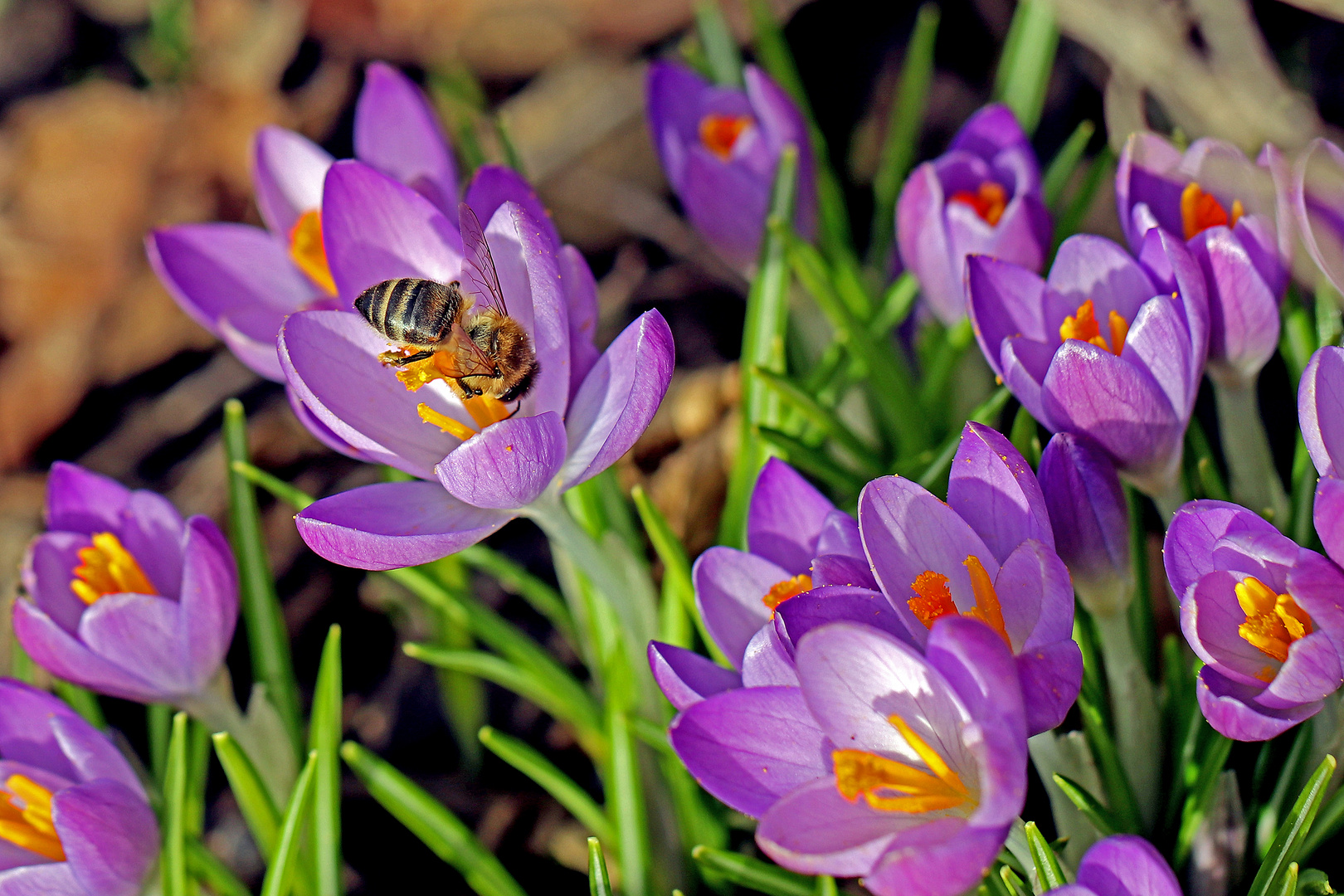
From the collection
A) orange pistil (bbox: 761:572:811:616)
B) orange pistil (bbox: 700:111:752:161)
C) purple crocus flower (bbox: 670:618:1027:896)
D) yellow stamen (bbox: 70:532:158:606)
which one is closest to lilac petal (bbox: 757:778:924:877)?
purple crocus flower (bbox: 670:618:1027:896)

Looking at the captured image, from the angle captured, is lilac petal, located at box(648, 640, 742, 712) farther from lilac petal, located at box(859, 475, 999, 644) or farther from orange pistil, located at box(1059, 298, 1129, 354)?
orange pistil, located at box(1059, 298, 1129, 354)

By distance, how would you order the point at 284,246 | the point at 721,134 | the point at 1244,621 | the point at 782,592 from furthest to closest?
the point at 721,134 → the point at 284,246 → the point at 782,592 → the point at 1244,621

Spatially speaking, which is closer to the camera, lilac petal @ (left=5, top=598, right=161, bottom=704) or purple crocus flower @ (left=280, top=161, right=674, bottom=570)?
purple crocus flower @ (left=280, top=161, right=674, bottom=570)

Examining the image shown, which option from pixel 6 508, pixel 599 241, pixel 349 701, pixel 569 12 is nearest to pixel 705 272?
pixel 599 241

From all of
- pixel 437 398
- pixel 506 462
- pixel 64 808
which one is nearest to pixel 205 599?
pixel 64 808

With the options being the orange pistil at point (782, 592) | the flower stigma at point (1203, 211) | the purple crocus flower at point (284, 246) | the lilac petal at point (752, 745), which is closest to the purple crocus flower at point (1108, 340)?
the flower stigma at point (1203, 211)

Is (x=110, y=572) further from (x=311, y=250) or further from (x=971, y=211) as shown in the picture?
(x=971, y=211)
